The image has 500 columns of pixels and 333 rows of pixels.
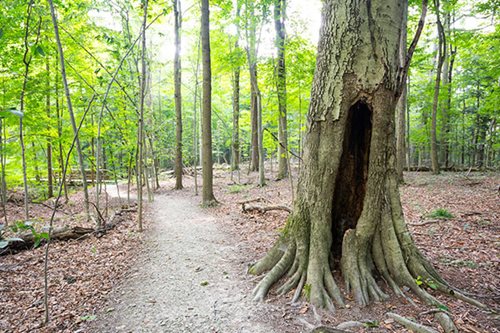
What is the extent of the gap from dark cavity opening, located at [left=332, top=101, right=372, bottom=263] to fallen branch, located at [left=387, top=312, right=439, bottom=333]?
3.47ft

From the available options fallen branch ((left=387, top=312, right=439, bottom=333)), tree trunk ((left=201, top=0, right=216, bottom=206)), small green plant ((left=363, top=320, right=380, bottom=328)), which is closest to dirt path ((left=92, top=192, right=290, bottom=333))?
Result: small green plant ((left=363, top=320, right=380, bottom=328))

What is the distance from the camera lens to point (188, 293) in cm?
410

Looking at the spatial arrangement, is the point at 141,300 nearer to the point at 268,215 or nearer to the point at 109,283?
the point at 109,283

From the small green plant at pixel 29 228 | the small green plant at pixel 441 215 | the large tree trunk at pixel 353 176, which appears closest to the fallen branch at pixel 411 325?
the large tree trunk at pixel 353 176

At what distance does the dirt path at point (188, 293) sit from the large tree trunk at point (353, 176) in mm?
487

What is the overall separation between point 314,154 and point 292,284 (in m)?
1.87

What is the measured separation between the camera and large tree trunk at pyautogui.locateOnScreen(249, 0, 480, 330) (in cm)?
342

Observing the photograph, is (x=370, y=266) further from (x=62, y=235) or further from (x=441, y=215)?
(x=62, y=235)

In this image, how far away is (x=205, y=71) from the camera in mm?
10164

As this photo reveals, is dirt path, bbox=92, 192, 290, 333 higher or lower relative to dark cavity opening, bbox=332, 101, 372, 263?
lower

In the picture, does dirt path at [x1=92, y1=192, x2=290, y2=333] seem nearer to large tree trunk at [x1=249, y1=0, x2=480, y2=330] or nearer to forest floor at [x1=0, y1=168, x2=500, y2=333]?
forest floor at [x1=0, y1=168, x2=500, y2=333]

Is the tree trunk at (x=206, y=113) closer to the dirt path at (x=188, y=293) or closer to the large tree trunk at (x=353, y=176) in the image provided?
the dirt path at (x=188, y=293)

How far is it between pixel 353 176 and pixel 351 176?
0.03m

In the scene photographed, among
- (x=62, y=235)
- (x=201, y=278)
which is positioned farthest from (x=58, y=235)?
(x=201, y=278)
